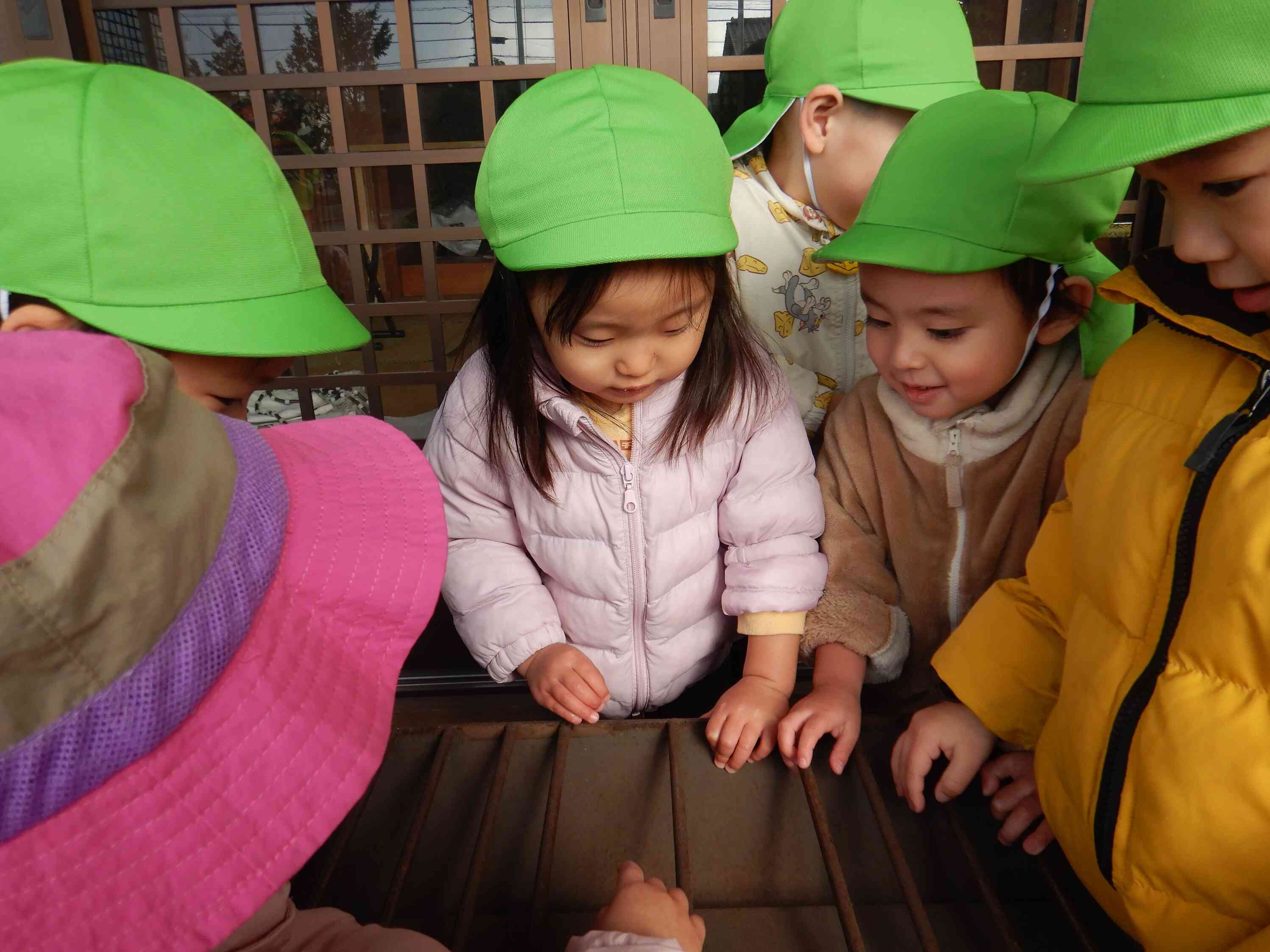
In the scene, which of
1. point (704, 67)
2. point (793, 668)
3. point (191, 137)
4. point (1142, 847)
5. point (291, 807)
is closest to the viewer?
point (291, 807)

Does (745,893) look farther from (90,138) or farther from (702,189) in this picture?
(90,138)

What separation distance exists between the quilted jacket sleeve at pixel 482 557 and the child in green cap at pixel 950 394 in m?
0.34

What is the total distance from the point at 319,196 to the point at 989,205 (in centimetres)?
129

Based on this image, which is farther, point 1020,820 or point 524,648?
point 524,648

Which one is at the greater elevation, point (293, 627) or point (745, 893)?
point (293, 627)

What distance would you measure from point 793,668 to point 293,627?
66 cm

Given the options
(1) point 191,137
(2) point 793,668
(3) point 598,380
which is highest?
(1) point 191,137

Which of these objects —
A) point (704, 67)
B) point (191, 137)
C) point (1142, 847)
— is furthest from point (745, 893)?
point (704, 67)

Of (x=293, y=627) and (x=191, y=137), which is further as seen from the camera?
(x=191, y=137)

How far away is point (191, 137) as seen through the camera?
0.72 meters

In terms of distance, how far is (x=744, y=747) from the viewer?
35.1 inches

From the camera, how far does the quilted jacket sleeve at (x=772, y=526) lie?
1.01m

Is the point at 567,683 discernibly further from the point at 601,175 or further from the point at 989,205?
the point at 989,205

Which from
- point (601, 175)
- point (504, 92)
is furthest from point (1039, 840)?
point (504, 92)
